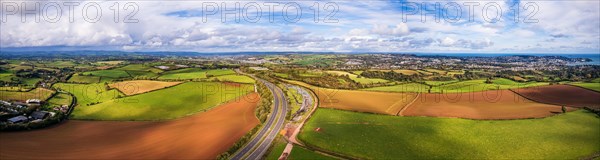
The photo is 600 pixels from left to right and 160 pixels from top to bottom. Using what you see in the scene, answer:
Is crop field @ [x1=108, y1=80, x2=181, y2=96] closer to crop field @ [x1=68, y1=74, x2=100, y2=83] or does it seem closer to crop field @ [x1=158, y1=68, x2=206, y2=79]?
crop field @ [x1=158, y1=68, x2=206, y2=79]

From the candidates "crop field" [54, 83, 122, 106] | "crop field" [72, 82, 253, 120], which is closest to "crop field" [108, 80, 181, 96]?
"crop field" [54, 83, 122, 106]

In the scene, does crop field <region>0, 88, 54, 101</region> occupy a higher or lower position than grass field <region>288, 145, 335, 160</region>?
higher

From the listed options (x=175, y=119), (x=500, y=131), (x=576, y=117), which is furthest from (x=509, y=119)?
(x=175, y=119)

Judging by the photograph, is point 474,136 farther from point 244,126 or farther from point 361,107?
point 244,126

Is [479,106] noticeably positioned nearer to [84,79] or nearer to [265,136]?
[265,136]

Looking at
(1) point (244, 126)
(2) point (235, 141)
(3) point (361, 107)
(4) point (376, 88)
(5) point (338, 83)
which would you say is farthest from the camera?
(5) point (338, 83)
